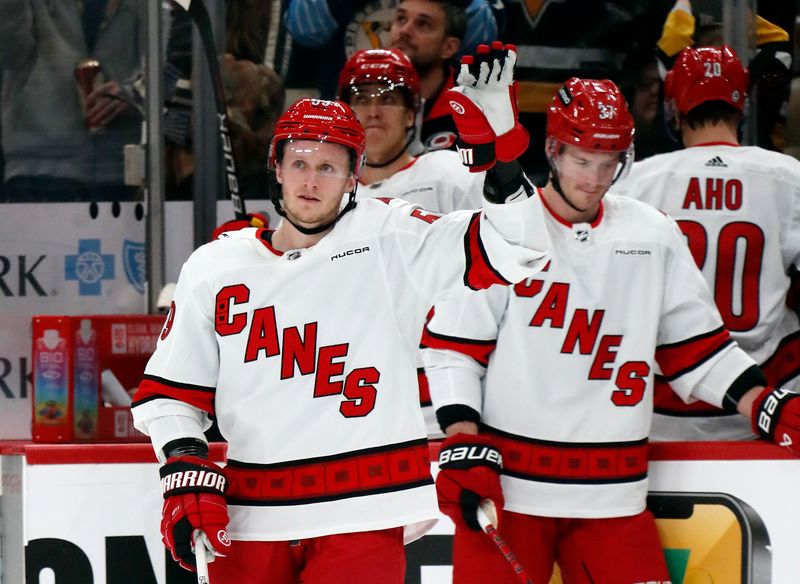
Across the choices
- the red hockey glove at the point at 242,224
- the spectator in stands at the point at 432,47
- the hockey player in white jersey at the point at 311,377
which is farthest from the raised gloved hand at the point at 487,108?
the spectator in stands at the point at 432,47

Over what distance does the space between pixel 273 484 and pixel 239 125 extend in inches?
78.4

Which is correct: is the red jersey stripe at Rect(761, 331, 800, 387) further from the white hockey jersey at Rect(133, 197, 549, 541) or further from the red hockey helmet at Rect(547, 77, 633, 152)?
the white hockey jersey at Rect(133, 197, 549, 541)

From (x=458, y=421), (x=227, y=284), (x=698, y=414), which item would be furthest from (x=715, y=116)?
(x=227, y=284)

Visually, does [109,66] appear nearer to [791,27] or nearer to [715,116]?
[715,116]

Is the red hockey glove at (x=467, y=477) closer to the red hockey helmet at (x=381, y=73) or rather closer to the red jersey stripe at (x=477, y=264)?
the red jersey stripe at (x=477, y=264)

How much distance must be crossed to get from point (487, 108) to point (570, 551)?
1.13 m

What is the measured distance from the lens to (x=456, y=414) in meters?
3.10

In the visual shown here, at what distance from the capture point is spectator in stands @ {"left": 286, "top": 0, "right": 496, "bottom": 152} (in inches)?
169

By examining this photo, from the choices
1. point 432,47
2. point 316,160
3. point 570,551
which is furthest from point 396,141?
point 570,551

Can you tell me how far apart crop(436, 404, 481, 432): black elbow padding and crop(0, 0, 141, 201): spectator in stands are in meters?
1.60

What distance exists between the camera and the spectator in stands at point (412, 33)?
430 cm

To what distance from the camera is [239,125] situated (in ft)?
14.6

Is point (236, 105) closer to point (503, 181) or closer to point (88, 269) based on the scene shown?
point (88, 269)

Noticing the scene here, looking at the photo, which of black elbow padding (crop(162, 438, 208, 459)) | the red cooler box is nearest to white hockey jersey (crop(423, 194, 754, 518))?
black elbow padding (crop(162, 438, 208, 459))
